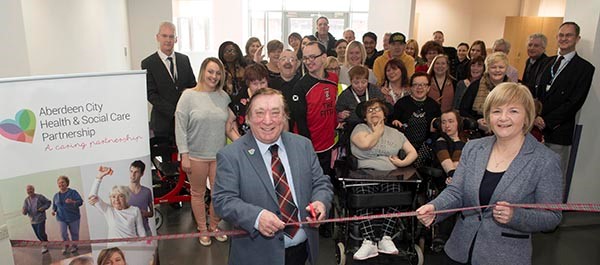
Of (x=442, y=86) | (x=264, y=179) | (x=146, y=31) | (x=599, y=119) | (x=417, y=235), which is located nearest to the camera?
(x=264, y=179)

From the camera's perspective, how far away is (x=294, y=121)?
12.5ft

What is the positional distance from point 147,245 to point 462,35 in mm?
10309

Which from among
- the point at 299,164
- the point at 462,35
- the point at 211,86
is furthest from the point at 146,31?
the point at 462,35

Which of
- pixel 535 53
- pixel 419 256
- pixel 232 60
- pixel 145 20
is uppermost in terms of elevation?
pixel 145 20

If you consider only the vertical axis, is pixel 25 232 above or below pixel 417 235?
above

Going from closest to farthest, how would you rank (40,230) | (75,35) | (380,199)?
(40,230), (380,199), (75,35)

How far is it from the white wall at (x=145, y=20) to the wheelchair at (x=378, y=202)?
188 inches

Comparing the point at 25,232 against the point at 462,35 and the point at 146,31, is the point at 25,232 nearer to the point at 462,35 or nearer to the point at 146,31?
the point at 146,31

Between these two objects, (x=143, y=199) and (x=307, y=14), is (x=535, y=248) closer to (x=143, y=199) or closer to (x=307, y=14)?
(x=143, y=199)

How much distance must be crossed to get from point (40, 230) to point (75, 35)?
11.4 ft

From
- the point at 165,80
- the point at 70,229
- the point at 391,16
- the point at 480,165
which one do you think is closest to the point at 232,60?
the point at 165,80

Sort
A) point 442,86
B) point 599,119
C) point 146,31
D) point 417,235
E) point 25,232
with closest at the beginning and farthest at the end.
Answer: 1. point 25,232
2. point 417,235
3. point 599,119
4. point 442,86
5. point 146,31

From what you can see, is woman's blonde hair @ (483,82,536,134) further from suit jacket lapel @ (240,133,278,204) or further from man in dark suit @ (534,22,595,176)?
man in dark suit @ (534,22,595,176)

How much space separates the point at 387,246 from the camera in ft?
11.0
